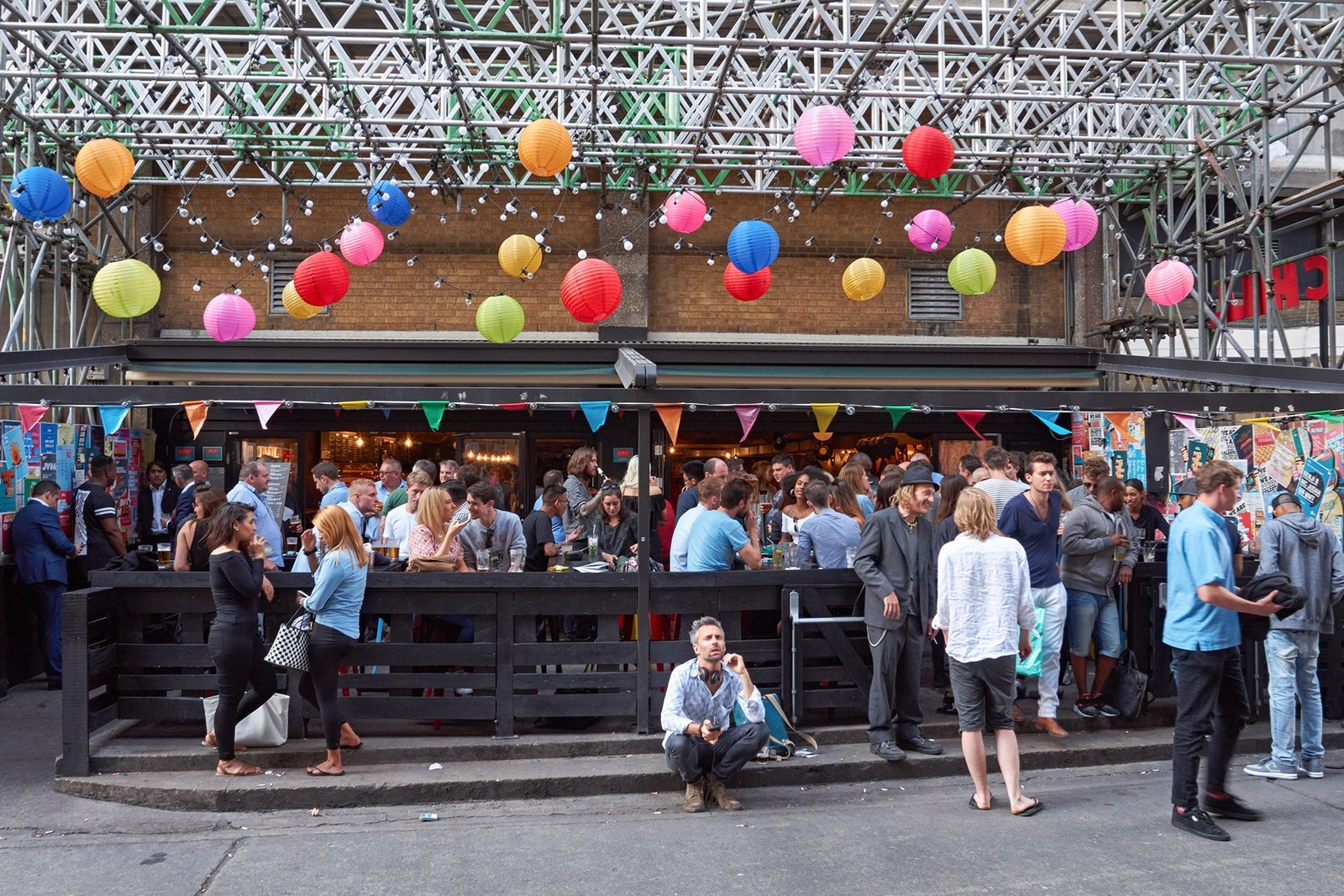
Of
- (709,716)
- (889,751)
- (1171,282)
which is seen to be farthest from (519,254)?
(1171,282)

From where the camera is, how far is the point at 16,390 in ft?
20.3

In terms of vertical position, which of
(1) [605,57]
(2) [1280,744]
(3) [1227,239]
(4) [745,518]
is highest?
(1) [605,57]

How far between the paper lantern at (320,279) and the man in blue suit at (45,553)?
9.96 feet

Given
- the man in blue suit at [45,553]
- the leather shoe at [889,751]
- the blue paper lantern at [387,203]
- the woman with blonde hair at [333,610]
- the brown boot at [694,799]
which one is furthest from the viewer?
the blue paper lantern at [387,203]

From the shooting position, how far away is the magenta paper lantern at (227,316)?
10930 millimetres

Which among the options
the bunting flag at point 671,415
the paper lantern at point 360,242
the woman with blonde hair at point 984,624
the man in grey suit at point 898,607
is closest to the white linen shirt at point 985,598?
the woman with blonde hair at point 984,624

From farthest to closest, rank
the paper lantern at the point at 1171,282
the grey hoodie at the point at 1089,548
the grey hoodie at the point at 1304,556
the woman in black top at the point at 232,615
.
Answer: the paper lantern at the point at 1171,282 < the grey hoodie at the point at 1089,548 < the grey hoodie at the point at 1304,556 < the woman in black top at the point at 232,615

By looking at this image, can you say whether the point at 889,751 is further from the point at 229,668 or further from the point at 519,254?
the point at 519,254

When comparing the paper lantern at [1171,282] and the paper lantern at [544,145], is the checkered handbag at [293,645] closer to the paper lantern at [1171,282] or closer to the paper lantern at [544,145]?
the paper lantern at [544,145]

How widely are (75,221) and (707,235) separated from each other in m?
8.47

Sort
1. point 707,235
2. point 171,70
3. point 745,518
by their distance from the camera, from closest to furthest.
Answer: point 745,518, point 171,70, point 707,235

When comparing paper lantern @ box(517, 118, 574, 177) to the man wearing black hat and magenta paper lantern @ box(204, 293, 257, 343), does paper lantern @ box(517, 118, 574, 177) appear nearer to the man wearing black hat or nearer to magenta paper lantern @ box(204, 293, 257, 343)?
magenta paper lantern @ box(204, 293, 257, 343)

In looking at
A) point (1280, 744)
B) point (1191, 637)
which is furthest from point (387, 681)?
point (1280, 744)

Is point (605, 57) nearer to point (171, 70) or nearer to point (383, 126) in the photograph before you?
point (383, 126)
